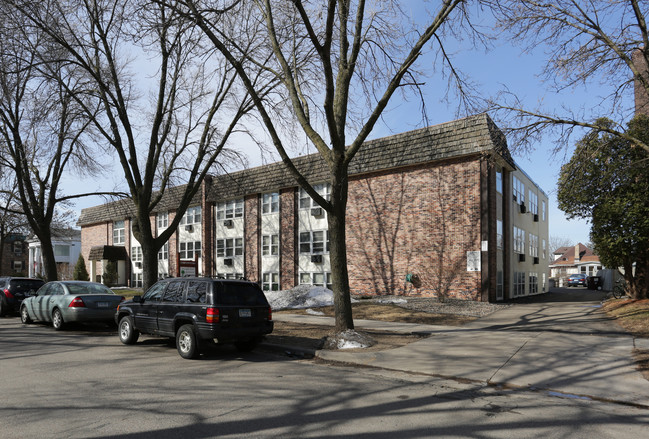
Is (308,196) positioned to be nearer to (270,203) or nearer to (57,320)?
(270,203)

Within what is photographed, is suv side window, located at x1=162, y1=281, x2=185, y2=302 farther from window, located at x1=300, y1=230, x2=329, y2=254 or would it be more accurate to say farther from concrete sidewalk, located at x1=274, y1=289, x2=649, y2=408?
window, located at x1=300, y1=230, x2=329, y2=254

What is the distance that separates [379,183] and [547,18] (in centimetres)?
1216

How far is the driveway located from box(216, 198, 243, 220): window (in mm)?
20487

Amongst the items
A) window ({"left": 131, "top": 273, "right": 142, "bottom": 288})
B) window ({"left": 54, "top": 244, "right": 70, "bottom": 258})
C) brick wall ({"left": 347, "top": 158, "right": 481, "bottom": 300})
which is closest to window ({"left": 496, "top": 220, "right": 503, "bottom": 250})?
brick wall ({"left": 347, "top": 158, "right": 481, "bottom": 300})

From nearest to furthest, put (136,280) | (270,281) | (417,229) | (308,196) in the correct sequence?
(417,229) < (308,196) < (270,281) < (136,280)

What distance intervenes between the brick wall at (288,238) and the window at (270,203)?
598 mm

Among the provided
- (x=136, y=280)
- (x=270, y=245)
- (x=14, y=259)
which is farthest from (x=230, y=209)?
(x=14, y=259)

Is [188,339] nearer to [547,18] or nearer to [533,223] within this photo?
A: [547,18]

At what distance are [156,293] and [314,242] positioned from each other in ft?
53.1

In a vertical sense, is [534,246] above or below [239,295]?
above

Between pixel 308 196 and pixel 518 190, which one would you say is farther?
pixel 308 196

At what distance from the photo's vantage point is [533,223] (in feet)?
95.3

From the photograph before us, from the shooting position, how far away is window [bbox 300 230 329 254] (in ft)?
83.5

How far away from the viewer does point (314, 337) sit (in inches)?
438
